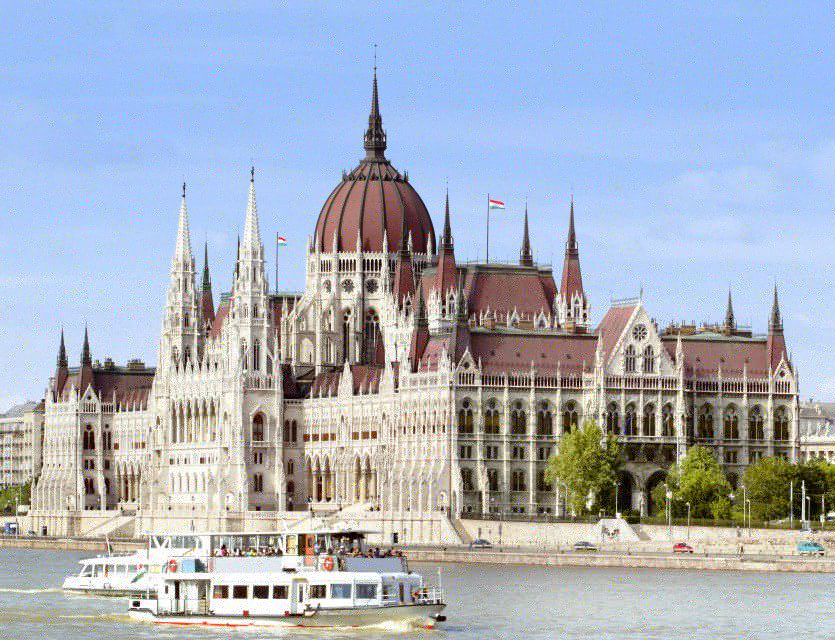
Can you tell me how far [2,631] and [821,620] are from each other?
4008cm

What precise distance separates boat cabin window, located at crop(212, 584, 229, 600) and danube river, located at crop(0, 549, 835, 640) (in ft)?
7.38

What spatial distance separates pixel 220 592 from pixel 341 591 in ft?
22.9

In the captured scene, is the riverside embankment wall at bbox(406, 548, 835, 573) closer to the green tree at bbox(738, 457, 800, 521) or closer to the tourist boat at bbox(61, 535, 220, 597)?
the green tree at bbox(738, 457, 800, 521)

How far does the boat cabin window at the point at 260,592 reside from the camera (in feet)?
429

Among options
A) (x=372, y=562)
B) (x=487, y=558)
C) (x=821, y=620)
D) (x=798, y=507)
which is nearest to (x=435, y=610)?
(x=372, y=562)

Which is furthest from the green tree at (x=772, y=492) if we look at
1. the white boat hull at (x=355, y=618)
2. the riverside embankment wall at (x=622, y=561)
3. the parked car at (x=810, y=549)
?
the white boat hull at (x=355, y=618)

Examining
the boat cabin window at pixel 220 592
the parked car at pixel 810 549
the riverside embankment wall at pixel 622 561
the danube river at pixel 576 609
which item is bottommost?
the danube river at pixel 576 609

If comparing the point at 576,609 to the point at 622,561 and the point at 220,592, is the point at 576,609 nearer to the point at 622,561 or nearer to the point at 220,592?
the point at 220,592

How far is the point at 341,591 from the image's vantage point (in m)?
128

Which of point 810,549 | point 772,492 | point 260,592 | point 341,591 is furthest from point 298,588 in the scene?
point 772,492

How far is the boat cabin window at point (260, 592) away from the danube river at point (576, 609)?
222 cm

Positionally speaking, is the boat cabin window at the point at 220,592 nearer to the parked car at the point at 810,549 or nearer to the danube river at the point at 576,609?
the danube river at the point at 576,609

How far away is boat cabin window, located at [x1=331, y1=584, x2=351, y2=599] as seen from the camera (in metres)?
128

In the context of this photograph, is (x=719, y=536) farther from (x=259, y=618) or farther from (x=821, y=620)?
(x=259, y=618)
